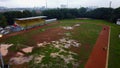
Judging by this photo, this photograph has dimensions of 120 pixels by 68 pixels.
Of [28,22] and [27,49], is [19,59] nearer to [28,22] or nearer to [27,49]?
[27,49]

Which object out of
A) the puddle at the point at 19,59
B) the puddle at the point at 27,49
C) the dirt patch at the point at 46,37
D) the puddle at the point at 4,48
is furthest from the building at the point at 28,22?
the puddle at the point at 19,59

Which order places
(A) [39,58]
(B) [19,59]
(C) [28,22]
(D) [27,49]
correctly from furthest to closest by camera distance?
(C) [28,22]
(D) [27,49]
(A) [39,58]
(B) [19,59]

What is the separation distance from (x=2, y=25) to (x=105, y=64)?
29.0 m

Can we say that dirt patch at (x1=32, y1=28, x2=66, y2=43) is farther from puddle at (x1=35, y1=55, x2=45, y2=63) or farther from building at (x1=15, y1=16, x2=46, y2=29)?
building at (x1=15, y1=16, x2=46, y2=29)

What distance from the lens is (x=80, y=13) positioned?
6356cm

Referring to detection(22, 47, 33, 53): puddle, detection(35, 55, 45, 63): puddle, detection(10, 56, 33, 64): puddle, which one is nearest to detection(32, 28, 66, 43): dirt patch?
detection(22, 47, 33, 53): puddle

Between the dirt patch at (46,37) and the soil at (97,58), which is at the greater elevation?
the dirt patch at (46,37)

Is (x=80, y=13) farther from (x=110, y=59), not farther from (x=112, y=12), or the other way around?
(x=110, y=59)

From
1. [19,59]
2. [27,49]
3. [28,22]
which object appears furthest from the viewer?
[28,22]

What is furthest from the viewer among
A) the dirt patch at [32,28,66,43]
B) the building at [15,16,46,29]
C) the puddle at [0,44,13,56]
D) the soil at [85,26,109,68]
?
the building at [15,16,46,29]

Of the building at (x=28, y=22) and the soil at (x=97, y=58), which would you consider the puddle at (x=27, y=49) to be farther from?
the building at (x=28, y=22)

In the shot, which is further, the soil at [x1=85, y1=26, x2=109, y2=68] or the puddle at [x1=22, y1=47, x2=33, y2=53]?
the puddle at [x1=22, y1=47, x2=33, y2=53]

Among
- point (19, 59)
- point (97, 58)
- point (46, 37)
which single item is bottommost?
point (97, 58)

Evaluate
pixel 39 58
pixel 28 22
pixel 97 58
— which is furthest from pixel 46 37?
pixel 28 22
